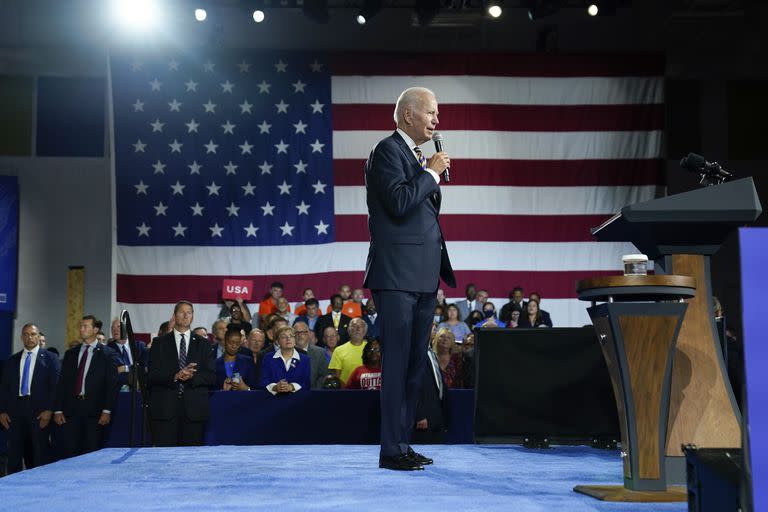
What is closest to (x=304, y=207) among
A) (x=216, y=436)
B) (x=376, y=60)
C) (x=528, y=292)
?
(x=376, y=60)

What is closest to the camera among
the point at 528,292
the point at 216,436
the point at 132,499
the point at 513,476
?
the point at 132,499

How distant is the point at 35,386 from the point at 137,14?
5569 millimetres

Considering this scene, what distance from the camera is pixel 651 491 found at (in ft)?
7.25

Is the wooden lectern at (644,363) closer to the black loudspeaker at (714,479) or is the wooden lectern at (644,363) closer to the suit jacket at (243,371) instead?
the black loudspeaker at (714,479)

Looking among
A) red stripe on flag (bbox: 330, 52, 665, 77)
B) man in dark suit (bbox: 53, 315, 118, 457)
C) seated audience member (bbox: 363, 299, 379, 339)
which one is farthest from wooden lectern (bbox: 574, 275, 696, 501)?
red stripe on flag (bbox: 330, 52, 665, 77)

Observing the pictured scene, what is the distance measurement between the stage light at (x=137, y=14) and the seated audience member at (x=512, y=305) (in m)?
5.49

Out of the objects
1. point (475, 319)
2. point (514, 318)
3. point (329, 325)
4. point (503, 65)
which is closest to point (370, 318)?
point (329, 325)

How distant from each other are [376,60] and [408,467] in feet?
26.1

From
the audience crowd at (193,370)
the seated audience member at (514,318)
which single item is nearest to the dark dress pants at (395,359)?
the audience crowd at (193,370)

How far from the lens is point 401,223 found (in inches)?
115

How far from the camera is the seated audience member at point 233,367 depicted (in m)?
6.43

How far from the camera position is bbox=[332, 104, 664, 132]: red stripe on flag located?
10.0 m

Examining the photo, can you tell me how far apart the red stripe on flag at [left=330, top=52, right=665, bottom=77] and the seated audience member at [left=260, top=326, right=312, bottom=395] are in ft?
16.3

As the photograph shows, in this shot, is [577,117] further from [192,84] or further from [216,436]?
[216,436]
